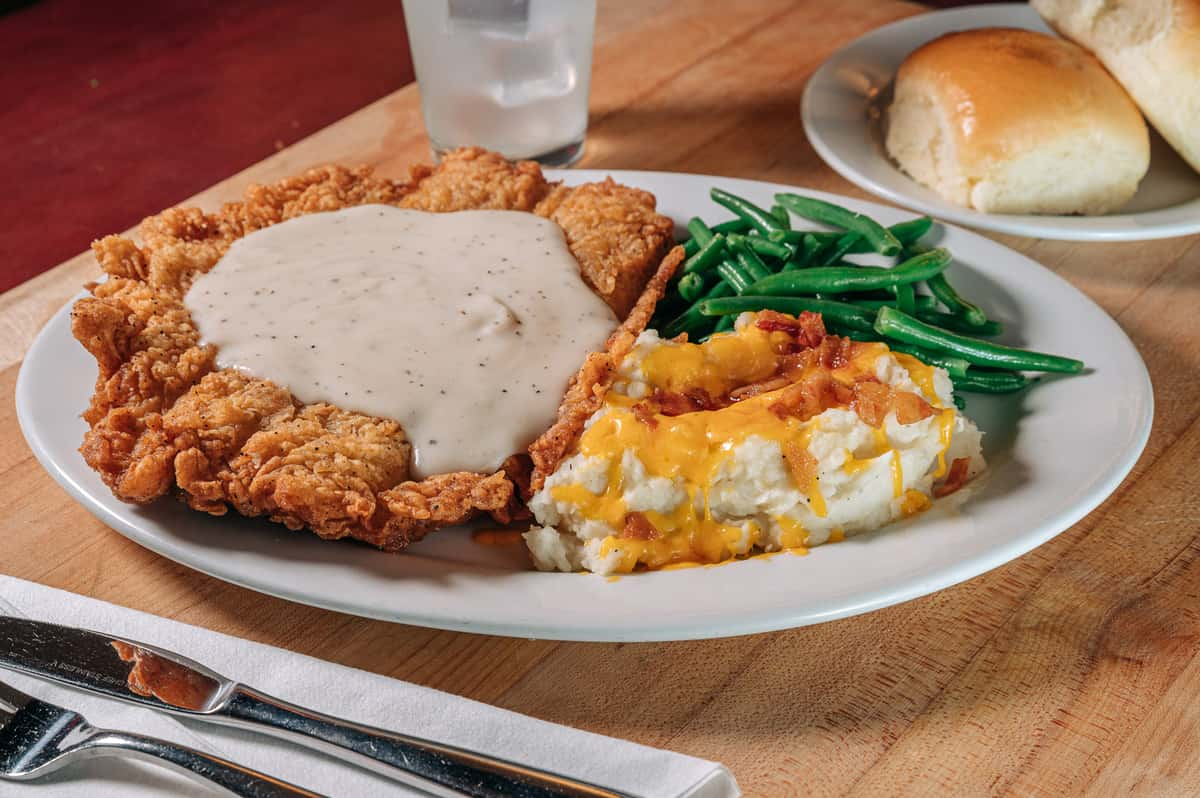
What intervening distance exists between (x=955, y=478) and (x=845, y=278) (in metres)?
0.69

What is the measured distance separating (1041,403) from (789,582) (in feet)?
3.15

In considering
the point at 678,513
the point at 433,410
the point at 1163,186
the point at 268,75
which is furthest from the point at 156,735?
the point at 268,75

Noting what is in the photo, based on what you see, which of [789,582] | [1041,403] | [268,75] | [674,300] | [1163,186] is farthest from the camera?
[268,75]

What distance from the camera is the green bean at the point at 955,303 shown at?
313 centimetres

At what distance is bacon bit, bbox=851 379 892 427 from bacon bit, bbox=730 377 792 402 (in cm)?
18

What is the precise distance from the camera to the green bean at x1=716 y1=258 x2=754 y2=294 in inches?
126

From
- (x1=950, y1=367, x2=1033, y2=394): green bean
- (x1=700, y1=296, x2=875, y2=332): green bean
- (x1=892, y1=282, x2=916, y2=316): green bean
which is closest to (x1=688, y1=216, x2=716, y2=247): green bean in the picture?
(x1=700, y1=296, x2=875, y2=332): green bean

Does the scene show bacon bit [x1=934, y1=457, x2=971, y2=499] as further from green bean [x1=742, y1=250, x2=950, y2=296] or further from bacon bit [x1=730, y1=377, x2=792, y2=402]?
green bean [x1=742, y1=250, x2=950, y2=296]

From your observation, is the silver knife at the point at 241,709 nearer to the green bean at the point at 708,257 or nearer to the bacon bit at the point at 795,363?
the bacon bit at the point at 795,363

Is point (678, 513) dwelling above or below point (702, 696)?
above

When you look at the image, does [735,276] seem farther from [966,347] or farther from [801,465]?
[801,465]

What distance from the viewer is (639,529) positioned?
2.42 m

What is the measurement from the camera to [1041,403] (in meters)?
2.85

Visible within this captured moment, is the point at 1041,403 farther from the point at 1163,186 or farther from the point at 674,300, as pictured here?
the point at 1163,186
